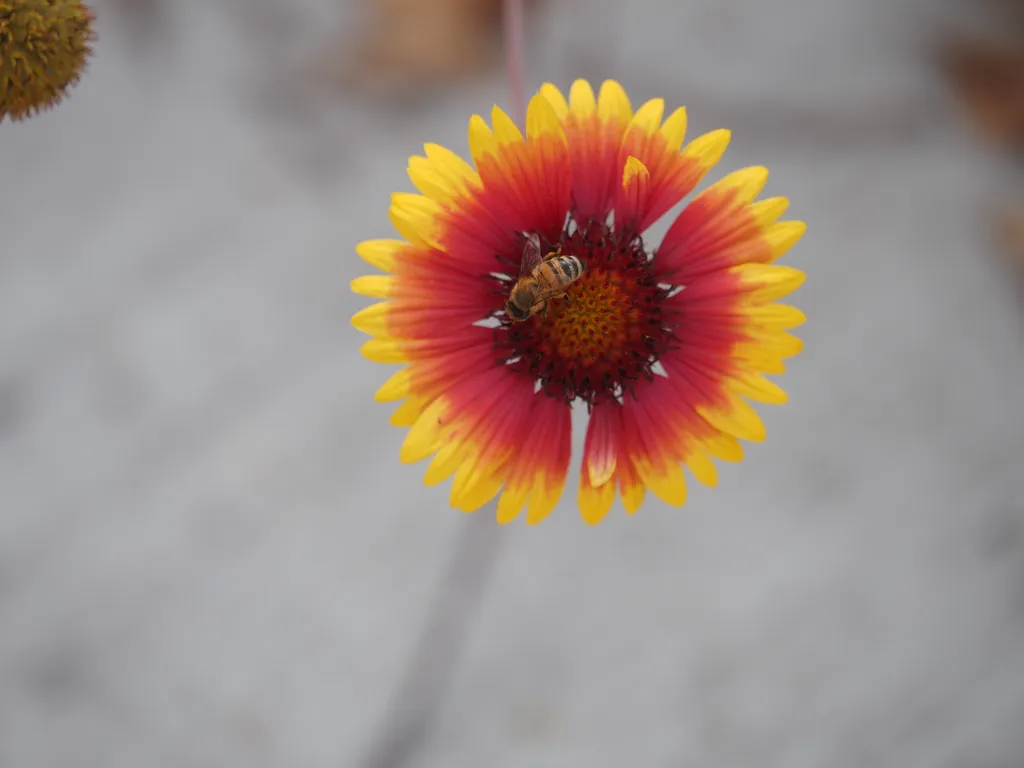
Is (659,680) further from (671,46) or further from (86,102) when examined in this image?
(86,102)

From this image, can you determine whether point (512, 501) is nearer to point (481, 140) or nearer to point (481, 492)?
point (481, 492)

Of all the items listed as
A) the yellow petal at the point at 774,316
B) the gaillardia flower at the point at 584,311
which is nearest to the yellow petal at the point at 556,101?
the gaillardia flower at the point at 584,311

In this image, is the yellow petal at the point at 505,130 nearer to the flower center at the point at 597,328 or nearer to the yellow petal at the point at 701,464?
the flower center at the point at 597,328

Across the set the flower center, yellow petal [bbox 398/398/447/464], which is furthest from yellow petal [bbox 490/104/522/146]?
yellow petal [bbox 398/398/447/464]

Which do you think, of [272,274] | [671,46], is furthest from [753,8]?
[272,274]

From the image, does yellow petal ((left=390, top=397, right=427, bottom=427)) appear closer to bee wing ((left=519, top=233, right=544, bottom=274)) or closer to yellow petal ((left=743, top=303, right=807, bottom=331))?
bee wing ((left=519, top=233, right=544, bottom=274))

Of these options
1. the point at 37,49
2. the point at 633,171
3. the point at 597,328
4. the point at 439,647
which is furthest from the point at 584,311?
the point at 439,647
